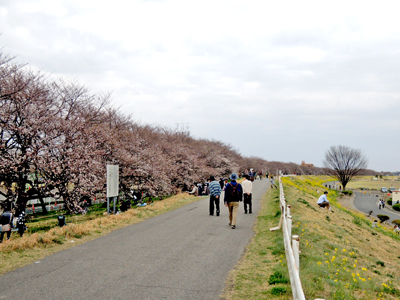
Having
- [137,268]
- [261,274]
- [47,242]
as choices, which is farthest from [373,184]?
[137,268]

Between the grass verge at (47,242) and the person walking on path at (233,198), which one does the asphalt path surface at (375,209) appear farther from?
the grass verge at (47,242)

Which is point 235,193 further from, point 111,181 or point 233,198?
point 111,181

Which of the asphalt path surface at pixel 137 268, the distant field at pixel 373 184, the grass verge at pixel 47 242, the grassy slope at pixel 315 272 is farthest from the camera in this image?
the distant field at pixel 373 184

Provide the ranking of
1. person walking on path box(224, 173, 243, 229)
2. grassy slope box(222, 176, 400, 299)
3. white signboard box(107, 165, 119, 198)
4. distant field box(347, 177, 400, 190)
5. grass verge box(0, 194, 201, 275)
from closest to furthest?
grassy slope box(222, 176, 400, 299)
grass verge box(0, 194, 201, 275)
person walking on path box(224, 173, 243, 229)
white signboard box(107, 165, 119, 198)
distant field box(347, 177, 400, 190)

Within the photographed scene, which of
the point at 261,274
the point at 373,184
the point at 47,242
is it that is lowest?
the point at 373,184

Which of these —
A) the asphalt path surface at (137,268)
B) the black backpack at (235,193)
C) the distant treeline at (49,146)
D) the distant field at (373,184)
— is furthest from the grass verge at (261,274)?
the distant field at (373,184)

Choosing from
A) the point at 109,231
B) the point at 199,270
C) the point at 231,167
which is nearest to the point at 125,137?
the point at 109,231

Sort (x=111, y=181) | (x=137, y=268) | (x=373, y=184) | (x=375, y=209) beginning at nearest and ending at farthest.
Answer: (x=137, y=268), (x=111, y=181), (x=375, y=209), (x=373, y=184)

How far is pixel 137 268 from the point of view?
7.09 metres

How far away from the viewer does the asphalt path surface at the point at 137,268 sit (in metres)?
5.69

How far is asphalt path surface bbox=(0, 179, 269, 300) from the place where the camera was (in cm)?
569

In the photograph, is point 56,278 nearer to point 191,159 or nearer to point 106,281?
point 106,281

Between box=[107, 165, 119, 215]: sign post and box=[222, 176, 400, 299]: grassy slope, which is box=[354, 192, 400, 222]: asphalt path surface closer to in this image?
box=[222, 176, 400, 299]: grassy slope

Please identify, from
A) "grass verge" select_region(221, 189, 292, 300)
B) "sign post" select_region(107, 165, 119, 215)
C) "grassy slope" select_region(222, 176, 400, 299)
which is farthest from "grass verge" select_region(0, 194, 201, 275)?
"grassy slope" select_region(222, 176, 400, 299)
